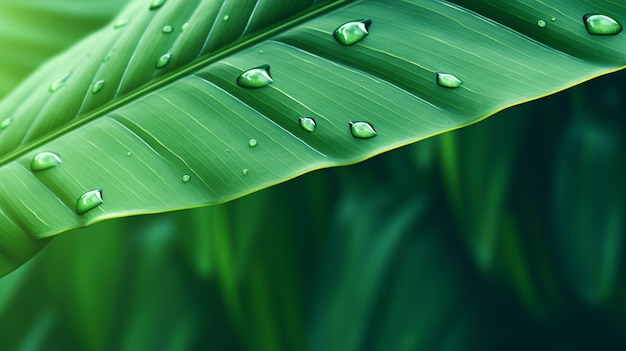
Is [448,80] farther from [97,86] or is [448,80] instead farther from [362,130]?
[97,86]

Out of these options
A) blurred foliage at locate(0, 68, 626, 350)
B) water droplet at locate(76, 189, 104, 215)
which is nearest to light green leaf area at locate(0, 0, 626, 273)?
water droplet at locate(76, 189, 104, 215)

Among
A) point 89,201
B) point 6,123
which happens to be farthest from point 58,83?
point 89,201

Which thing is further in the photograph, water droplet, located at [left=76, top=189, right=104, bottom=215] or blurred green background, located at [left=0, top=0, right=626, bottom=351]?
blurred green background, located at [left=0, top=0, right=626, bottom=351]

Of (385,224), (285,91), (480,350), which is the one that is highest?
(285,91)

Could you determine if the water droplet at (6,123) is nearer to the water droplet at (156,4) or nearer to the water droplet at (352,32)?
the water droplet at (156,4)

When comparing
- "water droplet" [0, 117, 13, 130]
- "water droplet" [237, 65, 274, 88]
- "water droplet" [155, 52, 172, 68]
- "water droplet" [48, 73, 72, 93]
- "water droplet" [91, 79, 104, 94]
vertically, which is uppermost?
"water droplet" [237, 65, 274, 88]

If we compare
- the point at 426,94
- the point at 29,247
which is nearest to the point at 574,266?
the point at 426,94

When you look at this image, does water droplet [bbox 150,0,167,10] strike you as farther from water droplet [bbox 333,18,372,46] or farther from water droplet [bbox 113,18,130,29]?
water droplet [bbox 333,18,372,46]

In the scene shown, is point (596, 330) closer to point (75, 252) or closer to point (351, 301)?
point (351, 301)

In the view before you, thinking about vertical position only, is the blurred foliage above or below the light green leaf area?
below
